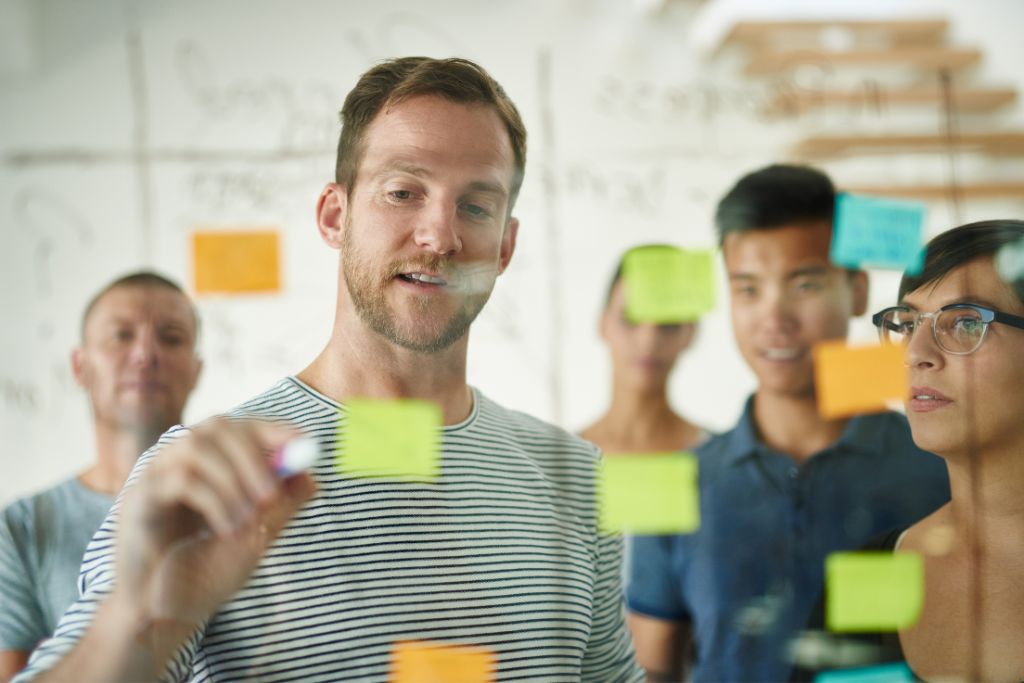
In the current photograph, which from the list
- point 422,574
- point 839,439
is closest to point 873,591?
point 839,439

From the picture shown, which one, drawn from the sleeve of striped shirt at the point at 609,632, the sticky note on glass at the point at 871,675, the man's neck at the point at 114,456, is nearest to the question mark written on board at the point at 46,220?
the man's neck at the point at 114,456

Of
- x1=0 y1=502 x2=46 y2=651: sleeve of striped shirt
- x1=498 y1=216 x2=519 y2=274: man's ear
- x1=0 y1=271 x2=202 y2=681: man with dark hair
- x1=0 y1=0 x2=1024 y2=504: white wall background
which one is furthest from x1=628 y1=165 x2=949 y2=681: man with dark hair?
x1=0 y1=502 x2=46 y2=651: sleeve of striped shirt

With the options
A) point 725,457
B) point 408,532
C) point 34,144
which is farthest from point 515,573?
point 34,144

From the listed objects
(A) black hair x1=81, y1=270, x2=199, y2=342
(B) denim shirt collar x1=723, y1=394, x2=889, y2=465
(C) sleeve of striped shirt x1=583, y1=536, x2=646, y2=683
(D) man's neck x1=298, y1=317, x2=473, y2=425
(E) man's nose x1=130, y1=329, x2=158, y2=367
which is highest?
(A) black hair x1=81, y1=270, x2=199, y2=342

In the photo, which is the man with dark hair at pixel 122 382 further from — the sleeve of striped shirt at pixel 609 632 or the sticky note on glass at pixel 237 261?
the sleeve of striped shirt at pixel 609 632

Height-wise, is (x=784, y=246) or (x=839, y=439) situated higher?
(x=784, y=246)

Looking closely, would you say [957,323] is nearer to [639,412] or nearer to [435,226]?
[639,412]

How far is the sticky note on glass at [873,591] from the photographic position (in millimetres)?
1204

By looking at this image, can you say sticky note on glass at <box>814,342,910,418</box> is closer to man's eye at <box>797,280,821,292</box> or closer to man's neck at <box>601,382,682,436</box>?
man's eye at <box>797,280,821,292</box>

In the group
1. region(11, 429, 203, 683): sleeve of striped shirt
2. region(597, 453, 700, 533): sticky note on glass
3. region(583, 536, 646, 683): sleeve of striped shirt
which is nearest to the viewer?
region(11, 429, 203, 683): sleeve of striped shirt

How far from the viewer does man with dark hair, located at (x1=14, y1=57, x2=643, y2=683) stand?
801 millimetres

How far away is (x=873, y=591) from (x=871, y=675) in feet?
0.38

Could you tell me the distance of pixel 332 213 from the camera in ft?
3.52

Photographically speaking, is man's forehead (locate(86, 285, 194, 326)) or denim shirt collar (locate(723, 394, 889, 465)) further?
denim shirt collar (locate(723, 394, 889, 465))
